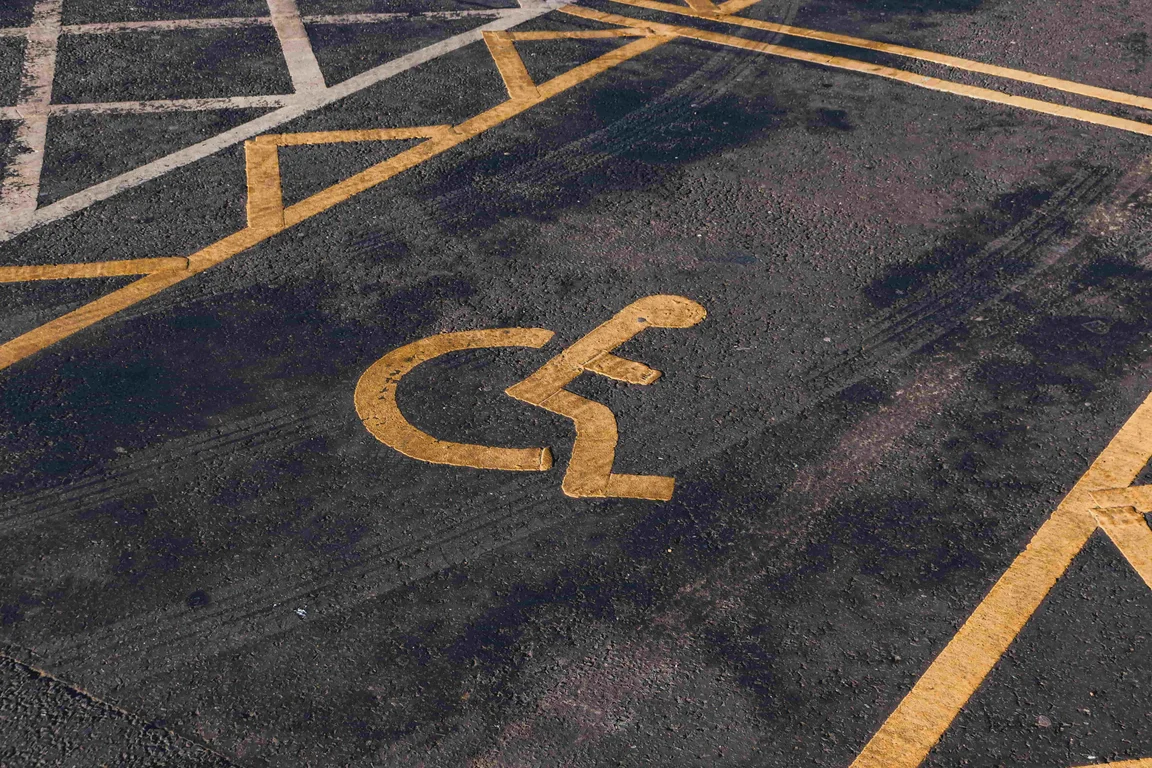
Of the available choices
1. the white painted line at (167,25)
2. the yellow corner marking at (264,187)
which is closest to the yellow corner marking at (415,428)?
the yellow corner marking at (264,187)

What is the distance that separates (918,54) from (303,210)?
4653 millimetres

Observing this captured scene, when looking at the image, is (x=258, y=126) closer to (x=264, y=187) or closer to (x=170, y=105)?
(x=170, y=105)

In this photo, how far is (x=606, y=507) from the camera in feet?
15.5

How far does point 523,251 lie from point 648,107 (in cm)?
198

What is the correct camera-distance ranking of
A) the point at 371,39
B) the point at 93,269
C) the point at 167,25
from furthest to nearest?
the point at 167,25
the point at 371,39
the point at 93,269

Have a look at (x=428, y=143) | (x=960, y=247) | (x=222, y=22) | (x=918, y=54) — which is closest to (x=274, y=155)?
(x=428, y=143)

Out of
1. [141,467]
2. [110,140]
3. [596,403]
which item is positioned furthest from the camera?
[110,140]

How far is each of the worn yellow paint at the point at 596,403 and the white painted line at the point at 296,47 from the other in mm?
3427

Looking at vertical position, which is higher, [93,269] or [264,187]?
[264,187]

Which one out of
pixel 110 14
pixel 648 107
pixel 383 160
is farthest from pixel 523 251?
pixel 110 14

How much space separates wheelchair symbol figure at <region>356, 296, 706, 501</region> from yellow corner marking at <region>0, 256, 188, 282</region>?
1.52 metres

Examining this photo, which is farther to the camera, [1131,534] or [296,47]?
[296,47]

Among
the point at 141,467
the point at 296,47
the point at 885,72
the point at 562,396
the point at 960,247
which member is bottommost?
the point at 141,467

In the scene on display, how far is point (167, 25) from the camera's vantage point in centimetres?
877
